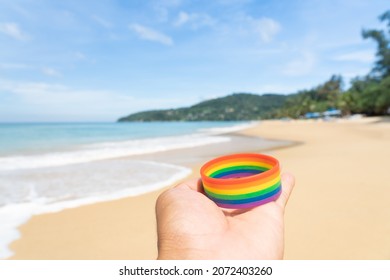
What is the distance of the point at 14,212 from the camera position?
4.70 meters

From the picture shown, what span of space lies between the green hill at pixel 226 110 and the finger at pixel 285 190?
126m

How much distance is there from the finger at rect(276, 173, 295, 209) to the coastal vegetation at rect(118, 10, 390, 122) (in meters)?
36.5

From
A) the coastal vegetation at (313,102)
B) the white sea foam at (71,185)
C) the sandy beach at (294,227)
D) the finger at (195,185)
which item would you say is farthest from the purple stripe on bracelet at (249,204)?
the coastal vegetation at (313,102)

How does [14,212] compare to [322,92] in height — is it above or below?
below

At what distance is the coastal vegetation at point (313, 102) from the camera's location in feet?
118

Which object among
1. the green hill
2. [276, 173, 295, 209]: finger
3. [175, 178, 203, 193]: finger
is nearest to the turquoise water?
[175, 178, 203, 193]: finger

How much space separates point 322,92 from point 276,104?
172 ft

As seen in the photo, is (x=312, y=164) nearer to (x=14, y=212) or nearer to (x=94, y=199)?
(x=94, y=199)

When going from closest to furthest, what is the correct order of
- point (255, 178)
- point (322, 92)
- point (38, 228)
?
point (255, 178) → point (38, 228) → point (322, 92)

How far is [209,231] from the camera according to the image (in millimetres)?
1701

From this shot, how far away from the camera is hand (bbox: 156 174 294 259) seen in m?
1.63

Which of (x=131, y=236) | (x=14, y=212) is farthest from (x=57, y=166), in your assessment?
(x=131, y=236)

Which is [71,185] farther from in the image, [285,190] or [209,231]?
[209,231]
